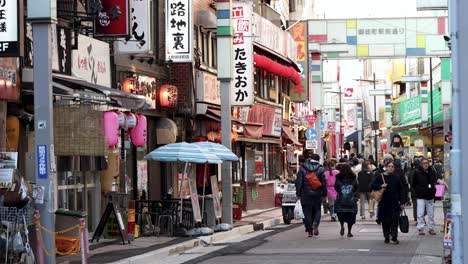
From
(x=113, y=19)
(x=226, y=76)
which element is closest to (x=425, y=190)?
(x=226, y=76)

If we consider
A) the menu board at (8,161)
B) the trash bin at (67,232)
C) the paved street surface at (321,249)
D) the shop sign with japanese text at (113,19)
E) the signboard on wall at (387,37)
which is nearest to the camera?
the menu board at (8,161)

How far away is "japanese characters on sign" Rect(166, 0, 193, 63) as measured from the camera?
23500mm

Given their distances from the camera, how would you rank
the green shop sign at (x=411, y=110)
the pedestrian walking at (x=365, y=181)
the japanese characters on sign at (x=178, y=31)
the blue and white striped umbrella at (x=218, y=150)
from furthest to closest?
the green shop sign at (x=411, y=110) < the pedestrian walking at (x=365, y=181) < the japanese characters on sign at (x=178, y=31) < the blue and white striped umbrella at (x=218, y=150)

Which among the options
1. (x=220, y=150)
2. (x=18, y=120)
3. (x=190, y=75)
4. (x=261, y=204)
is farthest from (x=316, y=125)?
(x=18, y=120)

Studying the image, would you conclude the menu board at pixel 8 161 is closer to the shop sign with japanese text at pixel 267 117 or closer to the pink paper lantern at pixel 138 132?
the pink paper lantern at pixel 138 132

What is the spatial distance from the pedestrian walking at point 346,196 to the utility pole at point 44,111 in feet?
28.1

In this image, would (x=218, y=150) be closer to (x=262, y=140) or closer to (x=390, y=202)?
(x=390, y=202)

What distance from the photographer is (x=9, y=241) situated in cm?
1347

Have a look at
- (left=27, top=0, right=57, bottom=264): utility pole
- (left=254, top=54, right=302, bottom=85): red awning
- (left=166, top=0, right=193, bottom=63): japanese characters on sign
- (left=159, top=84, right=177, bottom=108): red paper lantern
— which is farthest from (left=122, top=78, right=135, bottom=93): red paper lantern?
(left=254, top=54, right=302, bottom=85): red awning

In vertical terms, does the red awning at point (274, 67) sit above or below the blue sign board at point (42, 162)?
above

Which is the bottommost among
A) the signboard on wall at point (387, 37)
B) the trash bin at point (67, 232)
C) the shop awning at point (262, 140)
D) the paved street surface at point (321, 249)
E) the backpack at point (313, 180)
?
the paved street surface at point (321, 249)

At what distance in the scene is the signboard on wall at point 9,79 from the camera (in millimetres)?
15336

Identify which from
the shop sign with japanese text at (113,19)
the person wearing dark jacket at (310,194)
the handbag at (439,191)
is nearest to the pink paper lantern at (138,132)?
the shop sign with japanese text at (113,19)

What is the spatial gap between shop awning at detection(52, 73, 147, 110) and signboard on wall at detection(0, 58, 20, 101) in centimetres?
73
